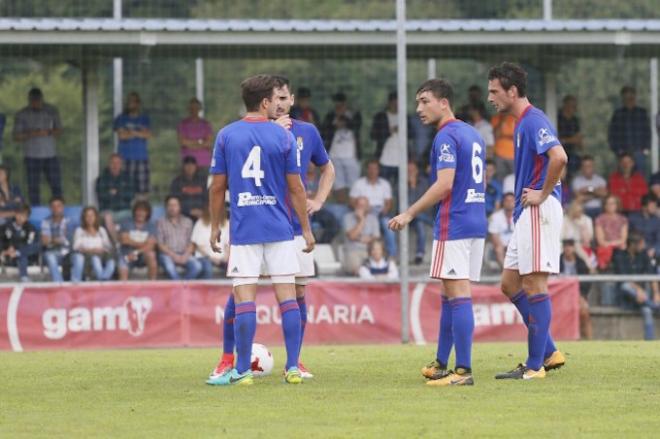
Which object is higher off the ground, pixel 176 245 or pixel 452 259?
pixel 452 259

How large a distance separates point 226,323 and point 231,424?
245 centimetres

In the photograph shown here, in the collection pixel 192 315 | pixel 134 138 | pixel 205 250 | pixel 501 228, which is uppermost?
pixel 134 138

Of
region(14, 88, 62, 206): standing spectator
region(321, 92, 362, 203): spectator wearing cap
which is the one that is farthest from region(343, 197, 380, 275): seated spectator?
region(14, 88, 62, 206): standing spectator

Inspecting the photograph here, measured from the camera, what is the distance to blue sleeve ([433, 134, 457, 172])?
9273 mm

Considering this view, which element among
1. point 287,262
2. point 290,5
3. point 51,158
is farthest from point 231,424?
point 290,5

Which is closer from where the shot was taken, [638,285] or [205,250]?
[638,285]

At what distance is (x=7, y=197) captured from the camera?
1898cm

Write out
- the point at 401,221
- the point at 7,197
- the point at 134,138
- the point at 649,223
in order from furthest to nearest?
1. the point at 134,138
2. the point at 649,223
3. the point at 7,197
4. the point at 401,221

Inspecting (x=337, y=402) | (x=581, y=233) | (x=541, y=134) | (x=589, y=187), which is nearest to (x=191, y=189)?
(x=581, y=233)

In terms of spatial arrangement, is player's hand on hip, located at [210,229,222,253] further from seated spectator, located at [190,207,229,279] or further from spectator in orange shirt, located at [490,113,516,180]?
spectator in orange shirt, located at [490,113,516,180]

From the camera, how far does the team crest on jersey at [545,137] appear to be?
30.7 feet

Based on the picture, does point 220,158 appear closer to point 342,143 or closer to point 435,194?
point 435,194

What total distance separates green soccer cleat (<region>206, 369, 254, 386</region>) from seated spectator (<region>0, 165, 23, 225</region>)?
970 cm

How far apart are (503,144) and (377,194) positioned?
205 cm
